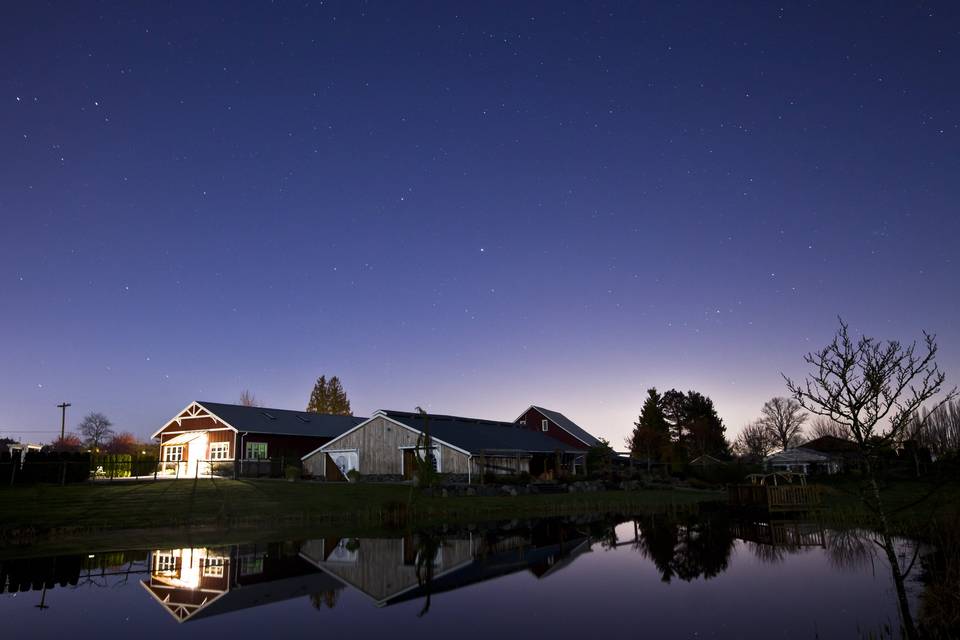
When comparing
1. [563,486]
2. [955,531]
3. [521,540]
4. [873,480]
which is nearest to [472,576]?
[521,540]

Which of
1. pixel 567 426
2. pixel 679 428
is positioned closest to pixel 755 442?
pixel 679 428

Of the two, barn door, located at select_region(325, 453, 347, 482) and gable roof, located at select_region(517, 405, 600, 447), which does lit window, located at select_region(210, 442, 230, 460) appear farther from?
gable roof, located at select_region(517, 405, 600, 447)

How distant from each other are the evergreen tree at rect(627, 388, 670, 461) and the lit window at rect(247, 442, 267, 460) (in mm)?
53882

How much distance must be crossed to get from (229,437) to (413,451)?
1661cm

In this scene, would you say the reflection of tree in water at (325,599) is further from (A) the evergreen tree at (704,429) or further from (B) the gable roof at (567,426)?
(A) the evergreen tree at (704,429)

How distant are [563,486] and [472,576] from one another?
30.9 m

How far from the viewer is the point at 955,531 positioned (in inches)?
635

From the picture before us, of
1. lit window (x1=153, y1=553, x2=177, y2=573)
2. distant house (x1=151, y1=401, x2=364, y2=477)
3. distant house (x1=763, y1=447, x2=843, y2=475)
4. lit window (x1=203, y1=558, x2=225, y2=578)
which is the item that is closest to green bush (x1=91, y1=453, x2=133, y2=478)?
distant house (x1=151, y1=401, x2=364, y2=477)

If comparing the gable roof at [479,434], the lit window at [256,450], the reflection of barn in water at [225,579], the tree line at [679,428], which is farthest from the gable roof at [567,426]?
the reflection of barn in water at [225,579]

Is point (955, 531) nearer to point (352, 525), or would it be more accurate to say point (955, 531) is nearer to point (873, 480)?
point (873, 480)

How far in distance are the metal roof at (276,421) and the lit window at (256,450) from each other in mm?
1183

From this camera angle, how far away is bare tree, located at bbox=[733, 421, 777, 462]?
108 metres

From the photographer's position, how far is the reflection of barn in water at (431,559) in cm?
1630

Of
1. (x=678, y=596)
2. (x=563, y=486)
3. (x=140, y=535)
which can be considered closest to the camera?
(x=678, y=596)
